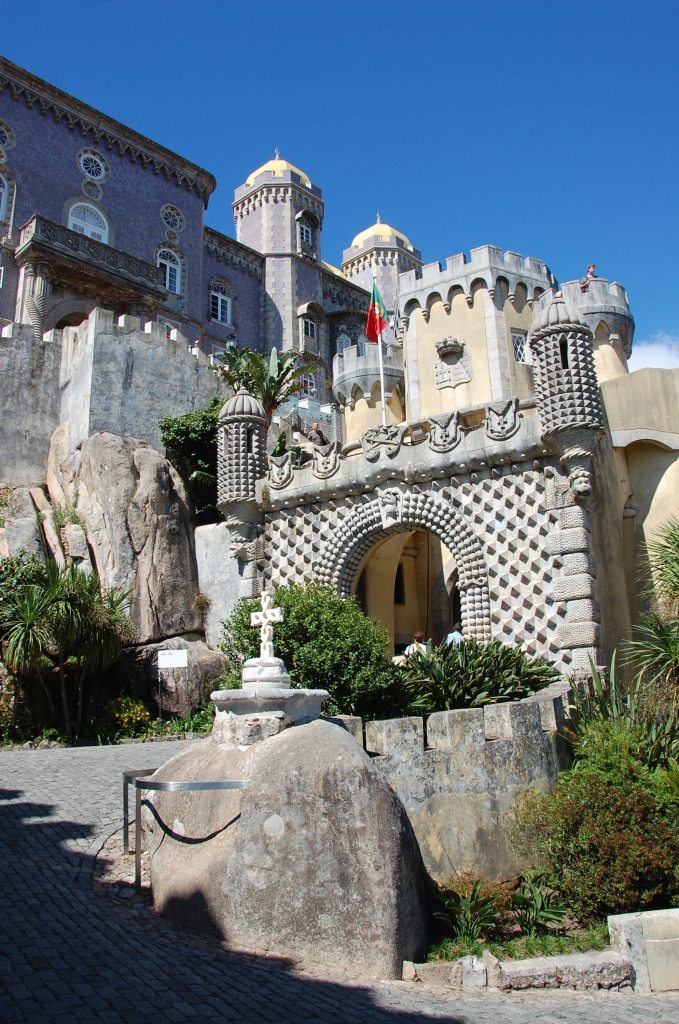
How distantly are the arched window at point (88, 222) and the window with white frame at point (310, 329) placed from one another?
45.4ft

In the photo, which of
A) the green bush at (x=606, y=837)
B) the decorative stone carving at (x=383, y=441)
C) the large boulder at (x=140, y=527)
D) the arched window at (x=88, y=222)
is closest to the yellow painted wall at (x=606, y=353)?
the decorative stone carving at (x=383, y=441)

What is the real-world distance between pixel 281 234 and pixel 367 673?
134 ft

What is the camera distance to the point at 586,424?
50.8ft

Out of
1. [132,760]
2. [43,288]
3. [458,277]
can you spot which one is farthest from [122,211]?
[132,760]

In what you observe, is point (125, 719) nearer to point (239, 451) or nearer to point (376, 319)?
point (239, 451)

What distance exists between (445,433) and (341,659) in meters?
6.64

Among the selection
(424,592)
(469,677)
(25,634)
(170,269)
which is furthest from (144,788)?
(170,269)

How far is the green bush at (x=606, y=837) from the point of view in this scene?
8.97m

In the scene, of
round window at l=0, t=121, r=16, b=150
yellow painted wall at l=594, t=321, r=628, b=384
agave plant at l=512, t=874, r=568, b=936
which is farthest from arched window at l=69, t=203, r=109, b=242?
agave plant at l=512, t=874, r=568, b=936

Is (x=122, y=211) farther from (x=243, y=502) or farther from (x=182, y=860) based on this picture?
(x=182, y=860)

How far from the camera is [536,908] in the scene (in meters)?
9.12

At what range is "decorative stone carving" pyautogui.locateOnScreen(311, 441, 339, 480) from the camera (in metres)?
18.9

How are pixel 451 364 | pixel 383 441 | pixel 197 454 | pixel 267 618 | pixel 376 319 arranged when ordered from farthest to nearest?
1. pixel 376 319
2. pixel 451 364
3. pixel 197 454
4. pixel 383 441
5. pixel 267 618

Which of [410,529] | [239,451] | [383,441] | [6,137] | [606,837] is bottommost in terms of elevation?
[606,837]
